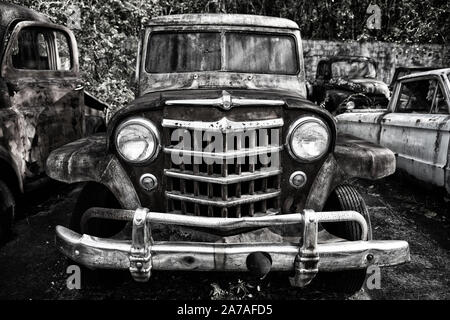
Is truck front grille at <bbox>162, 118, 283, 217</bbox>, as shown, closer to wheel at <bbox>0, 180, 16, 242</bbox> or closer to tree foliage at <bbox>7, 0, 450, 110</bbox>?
wheel at <bbox>0, 180, 16, 242</bbox>

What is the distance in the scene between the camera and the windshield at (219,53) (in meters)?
2.96

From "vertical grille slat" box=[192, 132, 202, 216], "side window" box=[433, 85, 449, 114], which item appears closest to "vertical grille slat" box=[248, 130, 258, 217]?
"vertical grille slat" box=[192, 132, 202, 216]

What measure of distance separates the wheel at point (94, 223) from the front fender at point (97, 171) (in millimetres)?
213

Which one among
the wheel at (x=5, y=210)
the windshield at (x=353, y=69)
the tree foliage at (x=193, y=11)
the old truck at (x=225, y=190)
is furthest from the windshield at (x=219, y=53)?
the windshield at (x=353, y=69)

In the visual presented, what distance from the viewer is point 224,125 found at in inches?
80.0

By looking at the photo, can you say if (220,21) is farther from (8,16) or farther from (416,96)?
(416,96)

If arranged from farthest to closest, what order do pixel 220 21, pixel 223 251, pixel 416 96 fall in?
pixel 416 96, pixel 220 21, pixel 223 251

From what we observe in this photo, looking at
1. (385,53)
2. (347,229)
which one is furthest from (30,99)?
(385,53)

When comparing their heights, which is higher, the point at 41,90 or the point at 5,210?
the point at 41,90

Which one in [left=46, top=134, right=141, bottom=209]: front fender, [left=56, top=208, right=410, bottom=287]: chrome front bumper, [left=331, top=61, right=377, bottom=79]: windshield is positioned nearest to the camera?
[left=56, top=208, right=410, bottom=287]: chrome front bumper

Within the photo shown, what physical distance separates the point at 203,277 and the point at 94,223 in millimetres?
912

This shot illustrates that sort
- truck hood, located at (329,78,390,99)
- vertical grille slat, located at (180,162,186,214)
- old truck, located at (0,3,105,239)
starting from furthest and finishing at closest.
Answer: truck hood, located at (329,78,390,99), old truck, located at (0,3,105,239), vertical grille slat, located at (180,162,186,214)

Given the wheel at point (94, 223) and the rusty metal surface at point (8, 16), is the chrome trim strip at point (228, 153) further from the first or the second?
the rusty metal surface at point (8, 16)

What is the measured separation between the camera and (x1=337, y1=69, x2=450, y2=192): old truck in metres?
3.84
